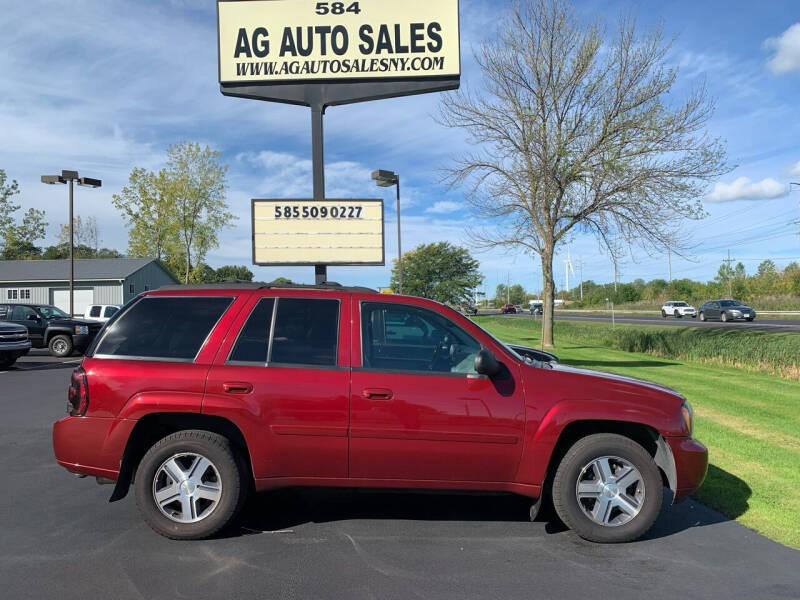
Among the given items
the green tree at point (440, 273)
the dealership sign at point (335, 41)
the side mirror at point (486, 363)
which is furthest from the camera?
the green tree at point (440, 273)

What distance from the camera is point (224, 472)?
4461 mm

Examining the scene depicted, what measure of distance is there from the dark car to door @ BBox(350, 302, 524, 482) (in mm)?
18115

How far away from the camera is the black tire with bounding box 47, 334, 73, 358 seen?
19.9 m

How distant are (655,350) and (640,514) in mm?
19781

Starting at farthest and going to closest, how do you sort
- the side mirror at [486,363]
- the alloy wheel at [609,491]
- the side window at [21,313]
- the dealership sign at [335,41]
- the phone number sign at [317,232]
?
the side window at [21,313], the phone number sign at [317,232], the dealership sign at [335,41], the alloy wheel at [609,491], the side mirror at [486,363]

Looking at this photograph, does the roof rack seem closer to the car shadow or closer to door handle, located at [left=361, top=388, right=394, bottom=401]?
door handle, located at [left=361, top=388, right=394, bottom=401]

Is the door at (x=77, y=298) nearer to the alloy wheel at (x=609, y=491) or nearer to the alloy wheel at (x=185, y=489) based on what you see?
the alloy wheel at (x=185, y=489)

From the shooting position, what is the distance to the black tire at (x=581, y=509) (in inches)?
177

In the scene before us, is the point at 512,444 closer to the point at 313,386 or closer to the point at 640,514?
the point at 640,514

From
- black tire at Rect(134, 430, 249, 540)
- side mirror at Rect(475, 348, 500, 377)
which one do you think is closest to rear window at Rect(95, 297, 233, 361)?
black tire at Rect(134, 430, 249, 540)

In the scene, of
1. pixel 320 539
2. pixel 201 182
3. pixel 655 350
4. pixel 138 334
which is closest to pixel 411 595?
pixel 320 539

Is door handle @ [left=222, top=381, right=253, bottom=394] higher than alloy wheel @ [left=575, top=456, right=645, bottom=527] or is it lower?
higher

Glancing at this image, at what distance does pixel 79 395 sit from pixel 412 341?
251 cm

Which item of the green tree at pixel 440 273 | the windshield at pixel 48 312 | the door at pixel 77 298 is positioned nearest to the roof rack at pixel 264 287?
the windshield at pixel 48 312
